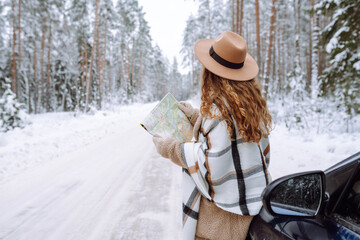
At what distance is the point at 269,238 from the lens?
120cm

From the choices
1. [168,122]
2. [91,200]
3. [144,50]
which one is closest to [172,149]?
[168,122]

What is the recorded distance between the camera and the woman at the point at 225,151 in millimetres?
1266

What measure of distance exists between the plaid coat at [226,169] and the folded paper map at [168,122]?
0.31 m

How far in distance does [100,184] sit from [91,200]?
64 cm

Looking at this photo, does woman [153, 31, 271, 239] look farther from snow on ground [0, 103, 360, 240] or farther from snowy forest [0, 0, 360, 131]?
snowy forest [0, 0, 360, 131]

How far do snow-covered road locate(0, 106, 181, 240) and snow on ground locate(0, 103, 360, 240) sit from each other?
11 millimetres

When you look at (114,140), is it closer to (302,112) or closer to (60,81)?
Result: (302,112)

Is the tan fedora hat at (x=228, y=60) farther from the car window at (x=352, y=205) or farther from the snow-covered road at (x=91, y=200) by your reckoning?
the snow-covered road at (x=91, y=200)

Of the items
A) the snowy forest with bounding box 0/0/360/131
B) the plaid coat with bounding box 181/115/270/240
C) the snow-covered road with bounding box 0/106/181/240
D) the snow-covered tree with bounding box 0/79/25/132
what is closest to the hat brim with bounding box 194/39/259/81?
the plaid coat with bounding box 181/115/270/240

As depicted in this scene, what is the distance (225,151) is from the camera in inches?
48.8

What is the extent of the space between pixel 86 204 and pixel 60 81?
31.1m

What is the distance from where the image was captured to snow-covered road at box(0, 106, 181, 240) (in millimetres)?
2838

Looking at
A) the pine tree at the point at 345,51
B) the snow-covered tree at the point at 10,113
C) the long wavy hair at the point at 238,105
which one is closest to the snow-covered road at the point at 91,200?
the long wavy hair at the point at 238,105

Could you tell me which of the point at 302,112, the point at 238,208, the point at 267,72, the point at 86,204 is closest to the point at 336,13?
the point at 302,112
